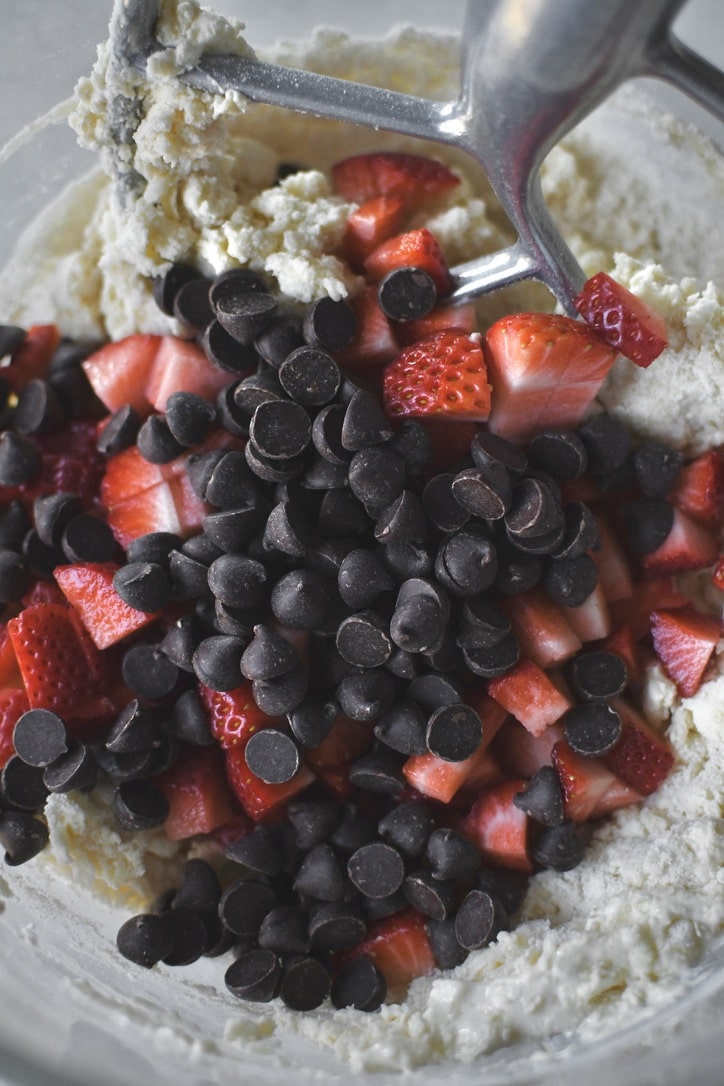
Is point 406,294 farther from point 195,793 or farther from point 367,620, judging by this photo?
point 195,793

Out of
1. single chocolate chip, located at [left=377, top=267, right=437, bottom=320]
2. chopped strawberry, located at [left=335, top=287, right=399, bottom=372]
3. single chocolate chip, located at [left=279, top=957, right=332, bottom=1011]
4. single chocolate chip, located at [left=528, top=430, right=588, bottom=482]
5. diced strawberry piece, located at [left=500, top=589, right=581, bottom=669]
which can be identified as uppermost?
single chocolate chip, located at [left=377, top=267, right=437, bottom=320]

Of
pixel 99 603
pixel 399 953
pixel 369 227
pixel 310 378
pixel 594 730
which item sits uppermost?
pixel 369 227

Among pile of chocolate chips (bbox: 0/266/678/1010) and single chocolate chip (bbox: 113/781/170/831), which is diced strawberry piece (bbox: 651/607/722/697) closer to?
pile of chocolate chips (bbox: 0/266/678/1010)

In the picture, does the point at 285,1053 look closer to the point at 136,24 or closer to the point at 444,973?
the point at 444,973

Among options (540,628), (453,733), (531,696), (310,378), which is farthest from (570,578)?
(310,378)

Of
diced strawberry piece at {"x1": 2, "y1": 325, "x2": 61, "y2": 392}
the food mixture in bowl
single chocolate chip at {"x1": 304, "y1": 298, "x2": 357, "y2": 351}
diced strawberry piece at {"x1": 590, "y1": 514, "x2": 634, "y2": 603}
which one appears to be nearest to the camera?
the food mixture in bowl

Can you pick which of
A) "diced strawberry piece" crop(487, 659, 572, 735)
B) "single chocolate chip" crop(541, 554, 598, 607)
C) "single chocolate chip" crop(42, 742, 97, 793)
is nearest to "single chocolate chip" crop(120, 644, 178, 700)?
"single chocolate chip" crop(42, 742, 97, 793)
